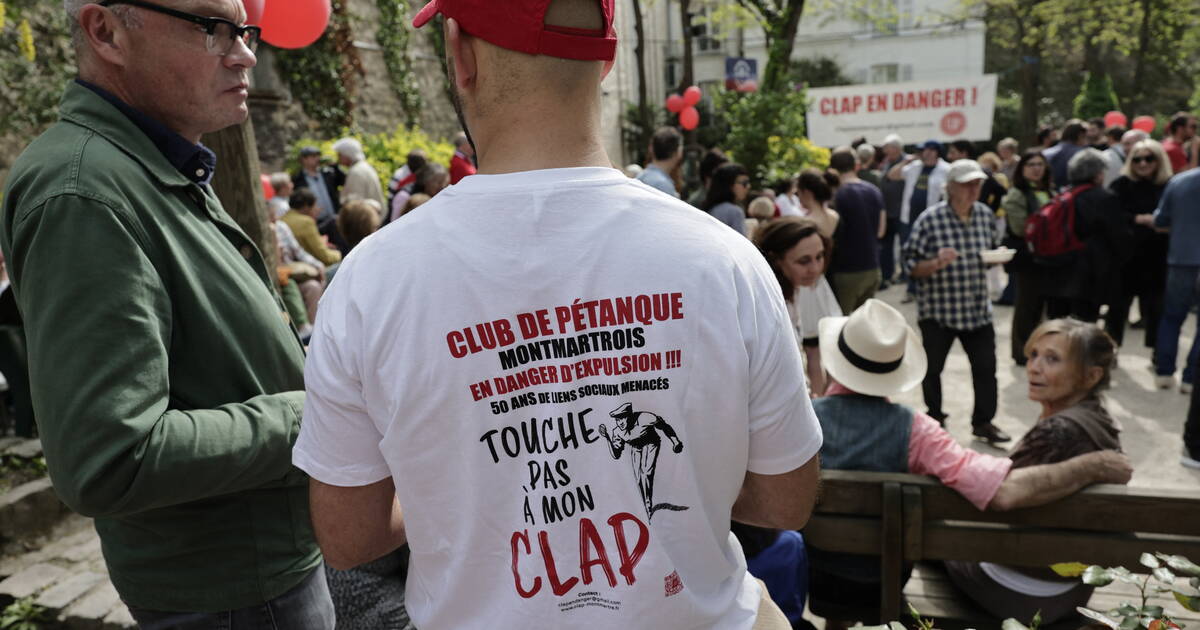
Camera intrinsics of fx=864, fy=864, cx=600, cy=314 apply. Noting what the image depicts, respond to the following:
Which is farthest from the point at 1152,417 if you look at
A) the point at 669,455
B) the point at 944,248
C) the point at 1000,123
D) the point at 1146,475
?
the point at 1000,123

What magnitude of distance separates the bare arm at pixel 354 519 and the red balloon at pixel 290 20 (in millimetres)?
1994

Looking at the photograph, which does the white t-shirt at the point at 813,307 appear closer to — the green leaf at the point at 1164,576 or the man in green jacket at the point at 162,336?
the green leaf at the point at 1164,576

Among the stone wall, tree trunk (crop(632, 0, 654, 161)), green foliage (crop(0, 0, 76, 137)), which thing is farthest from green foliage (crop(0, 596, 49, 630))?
tree trunk (crop(632, 0, 654, 161))

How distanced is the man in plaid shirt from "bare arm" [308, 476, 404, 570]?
202 inches

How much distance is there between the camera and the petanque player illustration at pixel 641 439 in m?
1.12

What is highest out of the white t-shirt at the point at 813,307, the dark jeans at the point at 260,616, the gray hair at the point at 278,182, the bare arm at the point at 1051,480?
the gray hair at the point at 278,182

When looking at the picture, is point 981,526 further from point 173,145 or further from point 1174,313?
point 1174,313

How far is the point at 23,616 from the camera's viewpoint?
356 centimetres

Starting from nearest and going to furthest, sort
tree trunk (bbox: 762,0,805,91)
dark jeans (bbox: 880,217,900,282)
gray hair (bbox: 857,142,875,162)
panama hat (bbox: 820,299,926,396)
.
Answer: panama hat (bbox: 820,299,926,396)
dark jeans (bbox: 880,217,900,282)
gray hair (bbox: 857,142,875,162)
tree trunk (bbox: 762,0,805,91)

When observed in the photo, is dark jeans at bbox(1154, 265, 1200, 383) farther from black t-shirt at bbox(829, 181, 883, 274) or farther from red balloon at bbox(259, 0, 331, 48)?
red balloon at bbox(259, 0, 331, 48)

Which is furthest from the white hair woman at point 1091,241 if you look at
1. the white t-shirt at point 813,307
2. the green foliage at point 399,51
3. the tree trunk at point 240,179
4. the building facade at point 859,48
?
the building facade at point 859,48

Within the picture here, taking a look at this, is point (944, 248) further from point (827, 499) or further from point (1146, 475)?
point (827, 499)

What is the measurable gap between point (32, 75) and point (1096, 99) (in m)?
25.1

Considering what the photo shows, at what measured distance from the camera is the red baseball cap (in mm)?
1082
